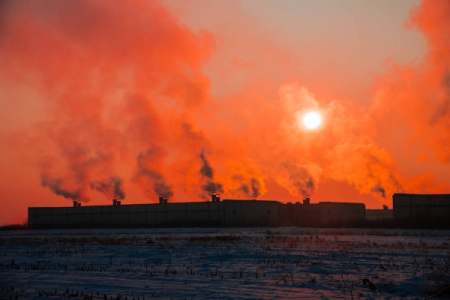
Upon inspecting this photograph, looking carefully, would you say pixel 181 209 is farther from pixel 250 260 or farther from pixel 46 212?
pixel 250 260

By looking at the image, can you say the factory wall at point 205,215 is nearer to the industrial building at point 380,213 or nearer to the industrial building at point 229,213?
the industrial building at point 229,213

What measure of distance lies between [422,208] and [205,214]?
29.2m

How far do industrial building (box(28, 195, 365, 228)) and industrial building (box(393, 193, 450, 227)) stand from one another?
283 inches

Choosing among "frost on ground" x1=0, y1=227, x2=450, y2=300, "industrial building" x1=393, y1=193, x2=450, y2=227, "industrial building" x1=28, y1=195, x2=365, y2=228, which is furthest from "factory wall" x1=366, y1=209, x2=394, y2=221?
"frost on ground" x1=0, y1=227, x2=450, y2=300

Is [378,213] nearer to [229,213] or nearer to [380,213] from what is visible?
[380,213]

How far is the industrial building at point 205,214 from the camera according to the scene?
2872 inches

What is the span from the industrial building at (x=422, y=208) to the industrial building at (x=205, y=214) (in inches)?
283

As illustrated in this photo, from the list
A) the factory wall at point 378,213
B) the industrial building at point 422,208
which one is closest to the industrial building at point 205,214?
the industrial building at point 422,208

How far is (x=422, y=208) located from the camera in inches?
2451

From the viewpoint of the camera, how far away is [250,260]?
69.3 feet

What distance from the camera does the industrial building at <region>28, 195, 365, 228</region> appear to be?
239 ft

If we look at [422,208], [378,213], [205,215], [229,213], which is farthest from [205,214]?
[378,213]

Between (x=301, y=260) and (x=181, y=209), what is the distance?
56316mm

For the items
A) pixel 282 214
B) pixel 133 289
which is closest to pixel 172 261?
pixel 133 289
